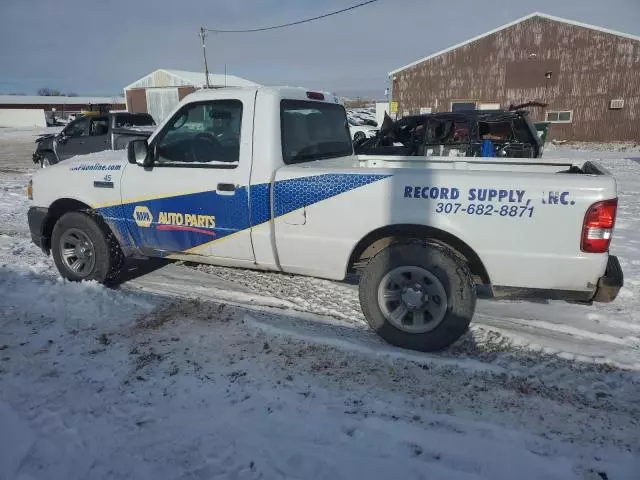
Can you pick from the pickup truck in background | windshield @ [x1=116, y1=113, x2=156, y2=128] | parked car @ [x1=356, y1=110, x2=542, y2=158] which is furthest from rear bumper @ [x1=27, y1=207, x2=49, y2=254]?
windshield @ [x1=116, y1=113, x2=156, y2=128]

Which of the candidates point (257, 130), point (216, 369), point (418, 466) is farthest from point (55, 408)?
point (257, 130)

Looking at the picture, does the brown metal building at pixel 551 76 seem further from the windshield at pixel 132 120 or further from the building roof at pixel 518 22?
the windshield at pixel 132 120

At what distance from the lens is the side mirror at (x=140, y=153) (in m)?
4.14

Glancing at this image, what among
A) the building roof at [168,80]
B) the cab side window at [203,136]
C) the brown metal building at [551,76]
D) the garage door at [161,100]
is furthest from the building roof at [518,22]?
the cab side window at [203,136]

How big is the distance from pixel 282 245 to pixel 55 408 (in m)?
1.91

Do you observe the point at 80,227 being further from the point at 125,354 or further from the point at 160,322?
the point at 125,354

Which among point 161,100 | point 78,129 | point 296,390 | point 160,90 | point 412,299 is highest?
point 160,90

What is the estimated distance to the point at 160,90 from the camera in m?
38.5

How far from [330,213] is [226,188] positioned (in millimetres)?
943

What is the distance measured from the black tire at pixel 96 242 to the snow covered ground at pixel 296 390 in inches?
6.9

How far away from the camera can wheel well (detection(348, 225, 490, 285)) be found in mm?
3410

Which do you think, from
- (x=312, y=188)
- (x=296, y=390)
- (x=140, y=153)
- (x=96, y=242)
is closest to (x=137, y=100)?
(x=96, y=242)

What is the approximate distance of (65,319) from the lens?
4.12 metres

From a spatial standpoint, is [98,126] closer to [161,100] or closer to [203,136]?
[203,136]
